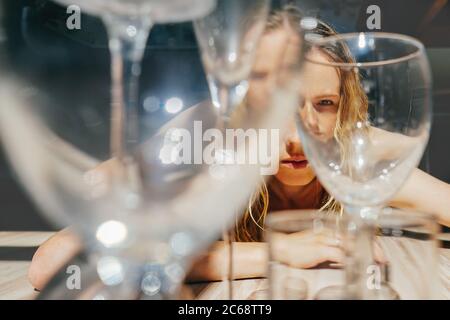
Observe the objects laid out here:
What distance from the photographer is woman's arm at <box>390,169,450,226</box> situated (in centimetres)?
88

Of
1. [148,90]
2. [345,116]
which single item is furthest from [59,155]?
[345,116]

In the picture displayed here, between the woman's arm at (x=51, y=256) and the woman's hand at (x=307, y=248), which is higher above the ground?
the woman's hand at (x=307, y=248)

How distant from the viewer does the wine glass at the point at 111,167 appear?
0.45 metres

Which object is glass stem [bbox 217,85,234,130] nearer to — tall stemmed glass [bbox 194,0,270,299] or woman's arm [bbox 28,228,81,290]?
tall stemmed glass [bbox 194,0,270,299]

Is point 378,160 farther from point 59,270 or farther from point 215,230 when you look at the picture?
point 215,230

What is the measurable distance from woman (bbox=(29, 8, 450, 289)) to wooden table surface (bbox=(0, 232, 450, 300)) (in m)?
0.01

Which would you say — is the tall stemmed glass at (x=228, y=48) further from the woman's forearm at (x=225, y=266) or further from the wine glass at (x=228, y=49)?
the woman's forearm at (x=225, y=266)

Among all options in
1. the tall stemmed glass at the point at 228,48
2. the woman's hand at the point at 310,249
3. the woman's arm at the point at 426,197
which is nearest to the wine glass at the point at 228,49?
the tall stemmed glass at the point at 228,48

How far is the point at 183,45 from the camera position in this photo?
1.13 metres

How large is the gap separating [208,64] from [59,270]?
38 cm

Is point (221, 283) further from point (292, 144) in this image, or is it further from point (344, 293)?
point (292, 144)

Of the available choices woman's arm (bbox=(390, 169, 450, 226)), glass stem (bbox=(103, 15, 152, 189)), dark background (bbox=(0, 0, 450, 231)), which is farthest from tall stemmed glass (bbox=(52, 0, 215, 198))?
woman's arm (bbox=(390, 169, 450, 226))

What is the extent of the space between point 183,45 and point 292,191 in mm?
498

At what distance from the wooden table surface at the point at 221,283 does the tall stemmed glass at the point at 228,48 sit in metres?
0.17
